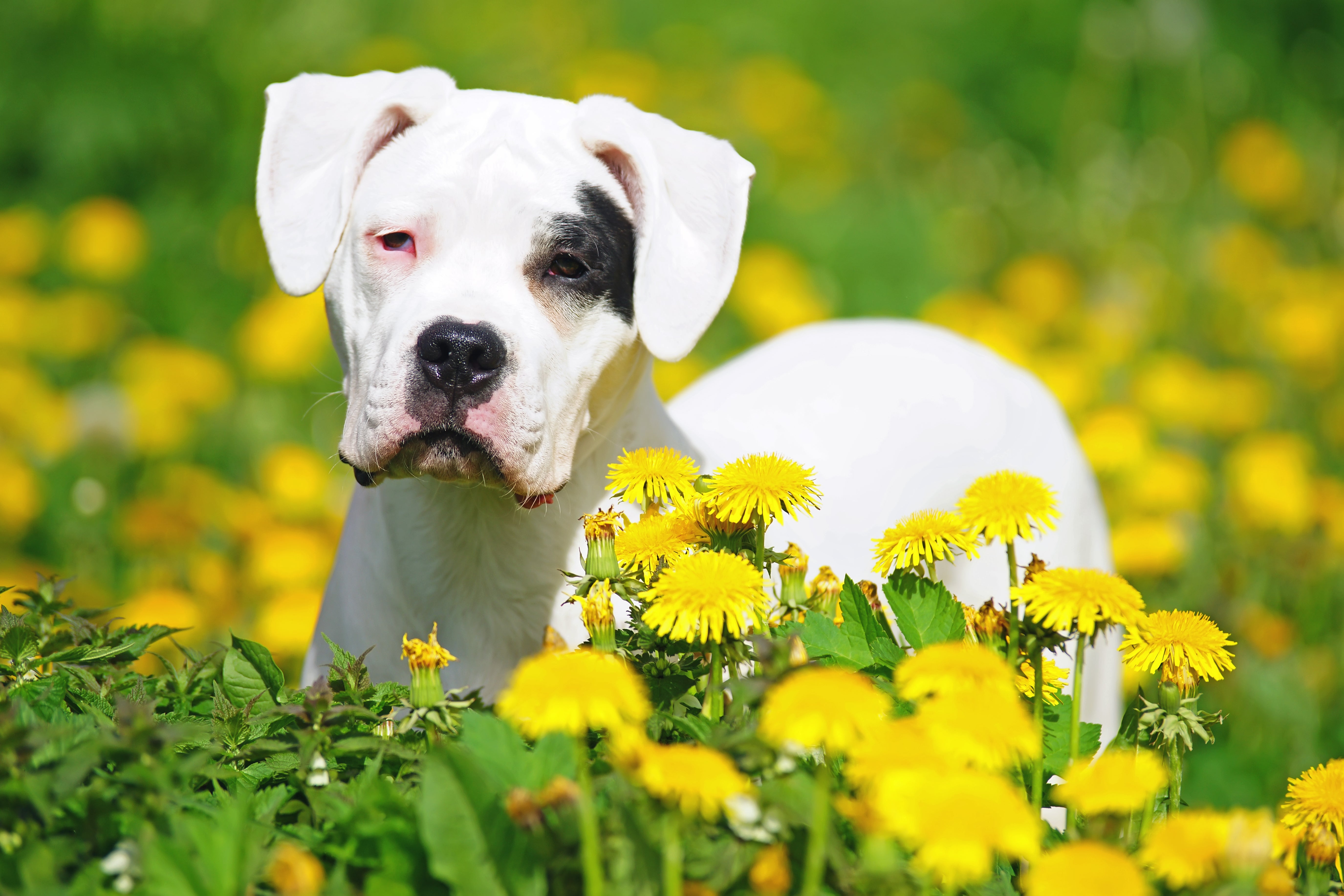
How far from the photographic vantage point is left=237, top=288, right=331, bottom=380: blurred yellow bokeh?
482cm

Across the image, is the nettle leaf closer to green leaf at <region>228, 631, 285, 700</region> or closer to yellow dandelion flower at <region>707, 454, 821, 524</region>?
green leaf at <region>228, 631, 285, 700</region>

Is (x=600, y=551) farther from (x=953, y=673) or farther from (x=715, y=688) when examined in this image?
(x=953, y=673)

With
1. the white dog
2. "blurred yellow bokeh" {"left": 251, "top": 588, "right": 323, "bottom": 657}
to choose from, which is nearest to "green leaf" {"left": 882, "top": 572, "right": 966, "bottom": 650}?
the white dog

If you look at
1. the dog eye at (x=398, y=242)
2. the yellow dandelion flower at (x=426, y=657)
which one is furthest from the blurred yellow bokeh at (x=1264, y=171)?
the yellow dandelion flower at (x=426, y=657)

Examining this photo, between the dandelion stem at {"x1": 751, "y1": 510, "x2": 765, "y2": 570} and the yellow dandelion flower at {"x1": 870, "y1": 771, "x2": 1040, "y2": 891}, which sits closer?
the yellow dandelion flower at {"x1": 870, "y1": 771, "x2": 1040, "y2": 891}

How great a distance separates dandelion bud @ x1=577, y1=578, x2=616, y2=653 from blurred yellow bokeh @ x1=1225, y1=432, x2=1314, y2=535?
10.9ft

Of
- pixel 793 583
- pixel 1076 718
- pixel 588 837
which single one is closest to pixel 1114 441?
pixel 1076 718

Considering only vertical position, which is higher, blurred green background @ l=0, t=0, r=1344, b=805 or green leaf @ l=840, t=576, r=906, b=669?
blurred green background @ l=0, t=0, r=1344, b=805

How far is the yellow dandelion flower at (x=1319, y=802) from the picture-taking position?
164 centimetres

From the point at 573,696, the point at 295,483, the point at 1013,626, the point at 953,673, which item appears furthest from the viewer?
the point at 295,483

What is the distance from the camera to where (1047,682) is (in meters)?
1.83

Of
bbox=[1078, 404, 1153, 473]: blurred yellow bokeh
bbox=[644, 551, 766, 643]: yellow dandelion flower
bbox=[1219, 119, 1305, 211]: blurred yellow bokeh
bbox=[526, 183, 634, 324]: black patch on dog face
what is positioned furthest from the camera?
bbox=[1219, 119, 1305, 211]: blurred yellow bokeh

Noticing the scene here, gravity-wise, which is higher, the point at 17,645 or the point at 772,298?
the point at 772,298

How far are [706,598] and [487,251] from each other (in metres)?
1.09
